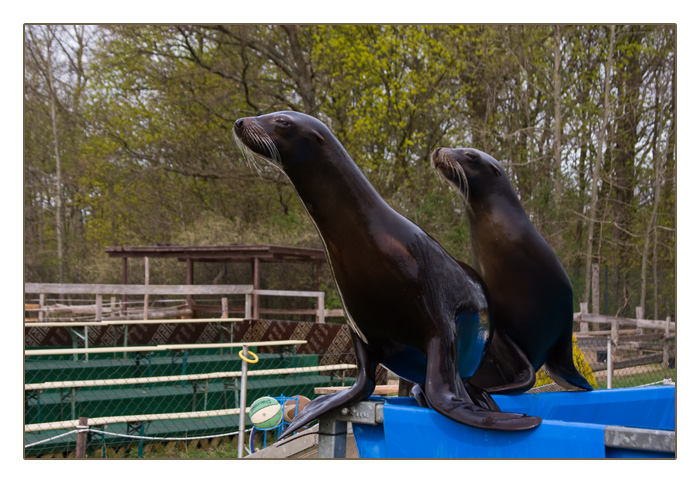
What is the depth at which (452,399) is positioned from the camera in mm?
2162

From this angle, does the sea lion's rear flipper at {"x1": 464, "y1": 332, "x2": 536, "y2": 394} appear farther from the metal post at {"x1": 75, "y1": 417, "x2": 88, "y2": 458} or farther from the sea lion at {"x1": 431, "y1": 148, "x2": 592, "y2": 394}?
the metal post at {"x1": 75, "y1": 417, "x2": 88, "y2": 458}

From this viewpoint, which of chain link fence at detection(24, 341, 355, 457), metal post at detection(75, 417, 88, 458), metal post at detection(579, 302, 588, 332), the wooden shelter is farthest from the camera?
metal post at detection(579, 302, 588, 332)

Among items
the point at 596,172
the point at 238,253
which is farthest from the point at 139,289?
the point at 596,172

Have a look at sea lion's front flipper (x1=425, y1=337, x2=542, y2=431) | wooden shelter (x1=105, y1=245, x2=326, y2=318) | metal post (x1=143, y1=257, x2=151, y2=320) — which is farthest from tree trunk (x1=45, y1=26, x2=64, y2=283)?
sea lion's front flipper (x1=425, y1=337, x2=542, y2=431)

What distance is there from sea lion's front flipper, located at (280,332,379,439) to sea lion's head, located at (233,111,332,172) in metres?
0.68

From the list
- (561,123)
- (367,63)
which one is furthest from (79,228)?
(561,123)

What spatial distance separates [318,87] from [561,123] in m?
6.24

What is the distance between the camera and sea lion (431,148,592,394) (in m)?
2.69

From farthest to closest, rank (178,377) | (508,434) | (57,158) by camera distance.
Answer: (57,158)
(178,377)
(508,434)

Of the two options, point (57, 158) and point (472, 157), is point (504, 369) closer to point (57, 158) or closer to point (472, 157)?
point (472, 157)

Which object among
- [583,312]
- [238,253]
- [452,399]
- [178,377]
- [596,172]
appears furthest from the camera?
[596,172]

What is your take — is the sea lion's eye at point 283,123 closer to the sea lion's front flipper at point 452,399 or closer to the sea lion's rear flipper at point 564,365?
the sea lion's front flipper at point 452,399

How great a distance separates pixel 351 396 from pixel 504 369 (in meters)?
0.79

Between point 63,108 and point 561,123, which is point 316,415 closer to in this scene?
point 561,123
